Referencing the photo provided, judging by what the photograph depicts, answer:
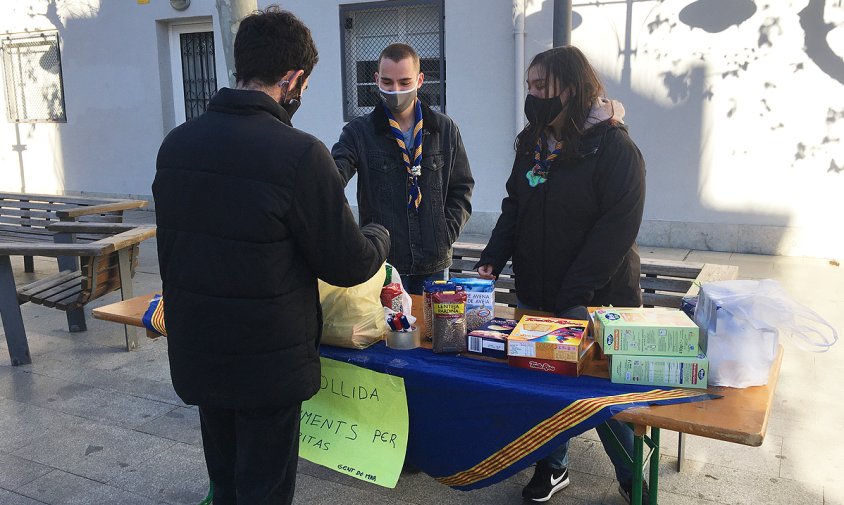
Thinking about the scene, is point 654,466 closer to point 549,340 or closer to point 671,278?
point 549,340

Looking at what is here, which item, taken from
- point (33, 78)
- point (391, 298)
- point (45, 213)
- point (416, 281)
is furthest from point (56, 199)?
point (33, 78)

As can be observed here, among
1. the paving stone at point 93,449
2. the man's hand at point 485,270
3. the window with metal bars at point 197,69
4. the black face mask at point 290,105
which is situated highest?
the window with metal bars at point 197,69

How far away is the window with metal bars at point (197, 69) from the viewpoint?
977 cm

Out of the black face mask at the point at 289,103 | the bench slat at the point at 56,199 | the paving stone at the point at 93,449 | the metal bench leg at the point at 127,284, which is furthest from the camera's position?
the bench slat at the point at 56,199

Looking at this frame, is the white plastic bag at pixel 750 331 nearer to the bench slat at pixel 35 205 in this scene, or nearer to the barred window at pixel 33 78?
the bench slat at pixel 35 205

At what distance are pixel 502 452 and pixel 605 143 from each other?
3.73ft

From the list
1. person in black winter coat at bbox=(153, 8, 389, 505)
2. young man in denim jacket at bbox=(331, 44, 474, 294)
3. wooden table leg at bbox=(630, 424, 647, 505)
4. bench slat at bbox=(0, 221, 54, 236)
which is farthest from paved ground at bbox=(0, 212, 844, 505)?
bench slat at bbox=(0, 221, 54, 236)

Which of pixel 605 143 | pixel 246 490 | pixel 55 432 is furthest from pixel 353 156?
pixel 55 432

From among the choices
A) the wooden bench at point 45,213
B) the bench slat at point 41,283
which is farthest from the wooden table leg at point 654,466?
the wooden bench at point 45,213

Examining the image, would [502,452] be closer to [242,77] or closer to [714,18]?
[242,77]

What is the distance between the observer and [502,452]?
2.08 metres

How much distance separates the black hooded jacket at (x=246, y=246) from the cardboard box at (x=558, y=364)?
1.91ft

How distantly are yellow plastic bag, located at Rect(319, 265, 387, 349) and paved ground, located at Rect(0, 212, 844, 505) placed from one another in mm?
855

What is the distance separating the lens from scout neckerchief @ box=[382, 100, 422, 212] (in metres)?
2.92
